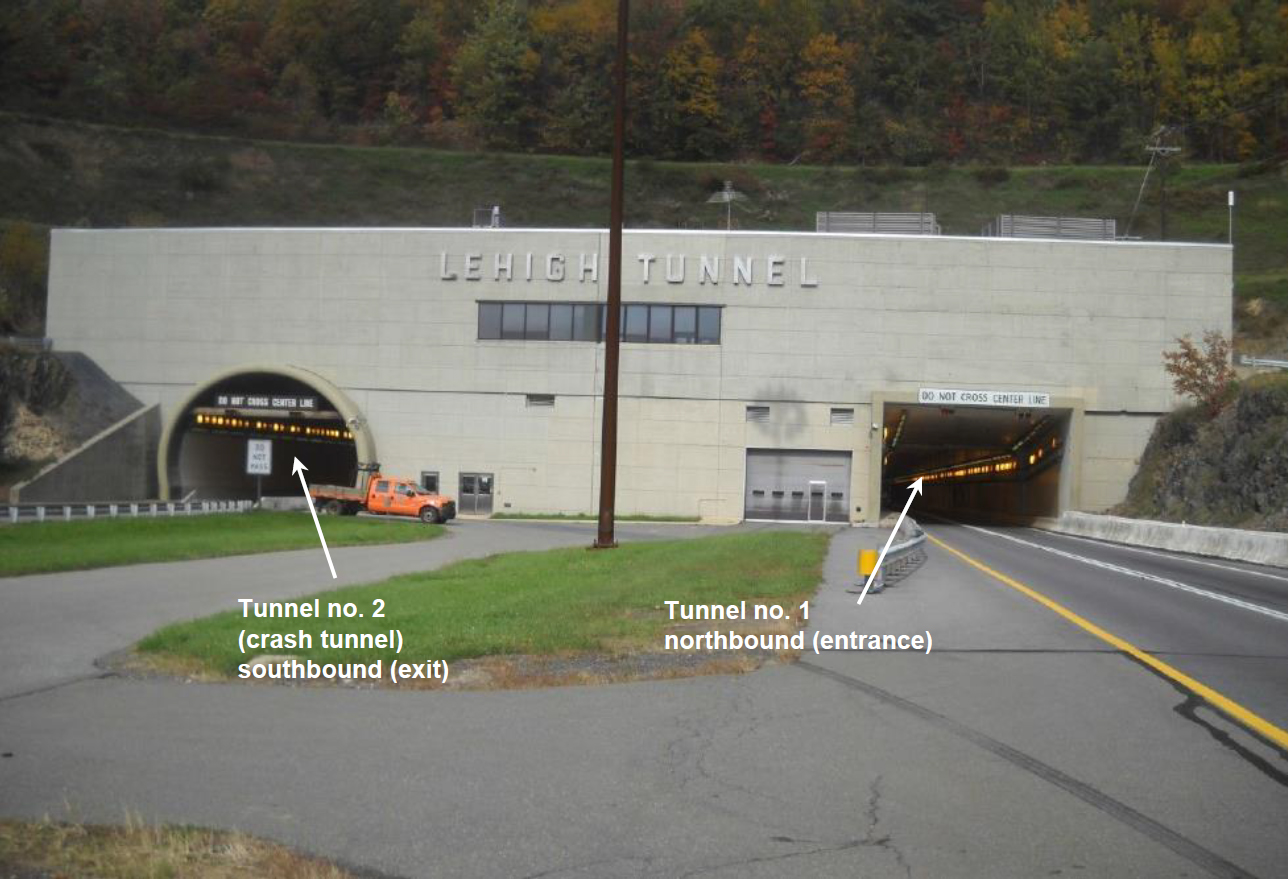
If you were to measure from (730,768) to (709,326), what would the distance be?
163ft

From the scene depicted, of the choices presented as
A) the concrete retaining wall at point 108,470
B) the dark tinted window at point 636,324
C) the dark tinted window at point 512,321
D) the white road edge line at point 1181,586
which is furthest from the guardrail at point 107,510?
the white road edge line at point 1181,586

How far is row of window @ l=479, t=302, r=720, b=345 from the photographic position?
57.7 metres

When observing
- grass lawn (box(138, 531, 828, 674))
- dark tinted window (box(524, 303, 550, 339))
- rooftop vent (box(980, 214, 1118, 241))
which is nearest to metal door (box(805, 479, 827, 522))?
dark tinted window (box(524, 303, 550, 339))

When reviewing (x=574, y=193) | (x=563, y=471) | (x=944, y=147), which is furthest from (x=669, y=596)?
(x=944, y=147)

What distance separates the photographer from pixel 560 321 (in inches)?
2306

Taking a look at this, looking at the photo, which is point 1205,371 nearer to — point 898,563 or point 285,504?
point 898,563

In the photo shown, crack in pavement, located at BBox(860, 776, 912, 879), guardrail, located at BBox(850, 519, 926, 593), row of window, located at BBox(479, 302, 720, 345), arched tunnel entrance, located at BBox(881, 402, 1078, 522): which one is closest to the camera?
crack in pavement, located at BBox(860, 776, 912, 879)

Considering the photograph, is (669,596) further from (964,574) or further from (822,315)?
(822,315)

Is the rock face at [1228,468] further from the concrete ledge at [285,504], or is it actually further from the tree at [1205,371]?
the concrete ledge at [285,504]

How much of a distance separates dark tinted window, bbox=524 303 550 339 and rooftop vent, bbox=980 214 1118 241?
21054 mm

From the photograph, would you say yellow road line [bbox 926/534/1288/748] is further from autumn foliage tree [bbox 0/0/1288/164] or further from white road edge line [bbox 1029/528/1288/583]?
autumn foliage tree [bbox 0/0/1288/164]

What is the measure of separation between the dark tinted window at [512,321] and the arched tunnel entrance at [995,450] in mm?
16800

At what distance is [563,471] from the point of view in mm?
57812

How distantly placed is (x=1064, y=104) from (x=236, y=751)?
458ft
